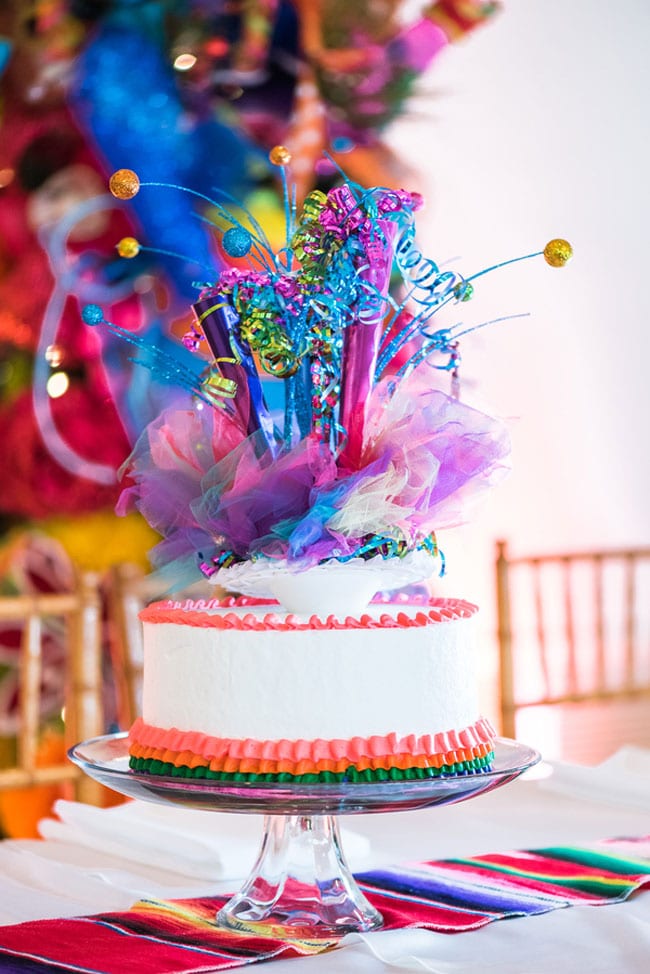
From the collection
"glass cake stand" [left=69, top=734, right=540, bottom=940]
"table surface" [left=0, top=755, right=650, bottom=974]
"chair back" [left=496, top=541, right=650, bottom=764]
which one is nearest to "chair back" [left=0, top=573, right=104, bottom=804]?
"table surface" [left=0, top=755, right=650, bottom=974]

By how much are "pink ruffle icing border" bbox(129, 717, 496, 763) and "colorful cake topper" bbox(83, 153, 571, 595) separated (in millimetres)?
137

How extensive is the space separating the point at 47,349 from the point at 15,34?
76 cm

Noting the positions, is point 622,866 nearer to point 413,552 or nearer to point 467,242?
point 413,552

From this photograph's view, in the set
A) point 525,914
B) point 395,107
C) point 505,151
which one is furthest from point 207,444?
point 505,151

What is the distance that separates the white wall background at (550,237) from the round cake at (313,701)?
2636 mm

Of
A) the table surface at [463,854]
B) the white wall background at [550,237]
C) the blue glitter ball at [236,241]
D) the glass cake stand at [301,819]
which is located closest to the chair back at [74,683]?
the table surface at [463,854]

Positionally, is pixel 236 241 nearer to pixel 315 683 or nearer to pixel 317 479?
pixel 317 479

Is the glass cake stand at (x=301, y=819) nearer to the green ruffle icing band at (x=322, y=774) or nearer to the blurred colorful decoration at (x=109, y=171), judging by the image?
the green ruffle icing band at (x=322, y=774)

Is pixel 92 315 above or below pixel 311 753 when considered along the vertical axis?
above

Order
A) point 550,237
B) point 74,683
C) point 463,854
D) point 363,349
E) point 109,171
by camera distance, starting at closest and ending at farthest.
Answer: point 363,349
point 463,854
point 74,683
point 109,171
point 550,237

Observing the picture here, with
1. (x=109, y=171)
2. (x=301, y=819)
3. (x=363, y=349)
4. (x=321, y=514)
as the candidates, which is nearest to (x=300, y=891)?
(x=301, y=819)

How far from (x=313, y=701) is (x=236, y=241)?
1.21 feet

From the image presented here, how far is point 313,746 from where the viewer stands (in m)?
0.98

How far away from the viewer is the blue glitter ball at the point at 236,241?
1.02m
